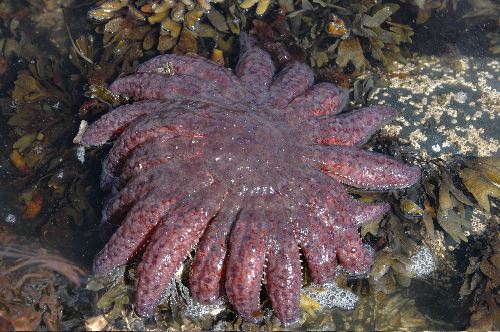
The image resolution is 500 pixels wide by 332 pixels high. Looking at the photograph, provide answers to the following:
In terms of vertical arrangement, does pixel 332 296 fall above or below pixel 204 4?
below

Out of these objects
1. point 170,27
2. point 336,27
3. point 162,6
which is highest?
point 162,6

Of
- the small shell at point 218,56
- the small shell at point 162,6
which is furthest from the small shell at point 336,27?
the small shell at point 162,6

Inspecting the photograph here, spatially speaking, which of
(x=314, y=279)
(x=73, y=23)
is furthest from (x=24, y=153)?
(x=314, y=279)

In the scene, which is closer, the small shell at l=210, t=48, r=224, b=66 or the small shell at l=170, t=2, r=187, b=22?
the small shell at l=210, t=48, r=224, b=66

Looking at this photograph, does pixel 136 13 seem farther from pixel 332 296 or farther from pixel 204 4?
pixel 332 296

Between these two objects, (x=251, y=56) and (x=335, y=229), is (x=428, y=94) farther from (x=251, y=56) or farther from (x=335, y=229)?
(x=335, y=229)

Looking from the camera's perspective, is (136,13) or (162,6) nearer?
(162,6)

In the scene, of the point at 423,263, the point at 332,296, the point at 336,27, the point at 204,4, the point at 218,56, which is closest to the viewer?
the point at 332,296

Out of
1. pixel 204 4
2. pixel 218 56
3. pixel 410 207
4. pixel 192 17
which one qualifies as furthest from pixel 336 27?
pixel 410 207

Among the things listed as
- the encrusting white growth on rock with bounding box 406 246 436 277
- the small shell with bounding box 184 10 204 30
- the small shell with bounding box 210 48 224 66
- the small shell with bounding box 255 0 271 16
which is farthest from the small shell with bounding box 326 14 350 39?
the encrusting white growth on rock with bounding box 406 246 436 277

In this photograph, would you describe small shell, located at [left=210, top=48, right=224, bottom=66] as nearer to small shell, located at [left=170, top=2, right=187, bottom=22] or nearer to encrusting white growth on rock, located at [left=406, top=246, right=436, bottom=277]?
small shell, located at [left=170, top=2, right=187, bottom=22]

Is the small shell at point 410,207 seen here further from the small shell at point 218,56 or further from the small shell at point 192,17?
the small shell at point 192,17
